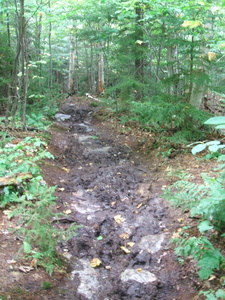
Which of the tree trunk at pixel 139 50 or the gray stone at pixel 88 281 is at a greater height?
the tree trunk at pixel 139 50

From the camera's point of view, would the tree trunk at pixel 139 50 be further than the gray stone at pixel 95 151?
Yes

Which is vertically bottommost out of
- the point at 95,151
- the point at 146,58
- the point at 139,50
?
the point at 95,151

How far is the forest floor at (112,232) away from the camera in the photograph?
272 centimetres

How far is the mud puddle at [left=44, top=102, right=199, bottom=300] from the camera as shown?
288 centimetres

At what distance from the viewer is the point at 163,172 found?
6.18 meters

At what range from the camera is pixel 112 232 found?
406 centimetres

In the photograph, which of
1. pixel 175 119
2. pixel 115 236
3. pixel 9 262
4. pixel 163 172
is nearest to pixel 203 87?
pixel 175 119

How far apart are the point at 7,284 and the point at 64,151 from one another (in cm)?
572

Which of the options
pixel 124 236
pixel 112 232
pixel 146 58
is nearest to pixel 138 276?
pixel 124 236

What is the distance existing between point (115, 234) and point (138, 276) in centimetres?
97

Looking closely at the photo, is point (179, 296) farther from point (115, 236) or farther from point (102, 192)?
point (102, 192)

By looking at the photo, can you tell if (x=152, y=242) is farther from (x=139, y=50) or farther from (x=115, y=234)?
(x=139, y=50)

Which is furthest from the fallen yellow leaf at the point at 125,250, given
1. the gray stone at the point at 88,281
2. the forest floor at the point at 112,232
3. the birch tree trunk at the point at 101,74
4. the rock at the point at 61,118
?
the birch tree trunk at the point at 101,74

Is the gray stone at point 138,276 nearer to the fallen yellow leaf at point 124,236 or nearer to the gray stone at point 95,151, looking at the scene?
the fallen yellow leaf at point 124,236
